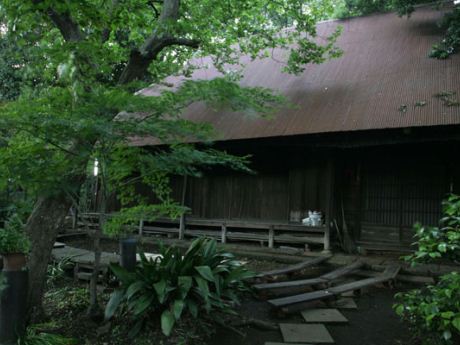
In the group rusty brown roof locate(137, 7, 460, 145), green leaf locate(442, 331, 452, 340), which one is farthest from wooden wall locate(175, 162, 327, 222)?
green leaf locate(442, 331, 452, 340)

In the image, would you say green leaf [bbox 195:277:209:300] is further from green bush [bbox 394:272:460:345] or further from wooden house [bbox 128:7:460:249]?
wooden house [bbox 128:7:460:249]

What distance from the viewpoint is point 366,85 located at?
9070 mm

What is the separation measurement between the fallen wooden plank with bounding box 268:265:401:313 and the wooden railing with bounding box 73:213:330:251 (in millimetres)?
1872

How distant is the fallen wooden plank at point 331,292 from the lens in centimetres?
514

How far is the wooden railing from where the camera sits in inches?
345

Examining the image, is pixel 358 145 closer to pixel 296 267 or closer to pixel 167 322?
pixel 296 267

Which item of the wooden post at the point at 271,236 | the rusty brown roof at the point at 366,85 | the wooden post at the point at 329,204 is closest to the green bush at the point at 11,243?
the rusty brown roof at the point at 366,85

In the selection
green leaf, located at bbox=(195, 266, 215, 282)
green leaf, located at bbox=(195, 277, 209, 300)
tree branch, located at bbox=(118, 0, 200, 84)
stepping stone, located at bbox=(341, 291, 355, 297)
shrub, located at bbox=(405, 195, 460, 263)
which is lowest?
stepping stone, located at bbox=(341, 291, 355, 297)

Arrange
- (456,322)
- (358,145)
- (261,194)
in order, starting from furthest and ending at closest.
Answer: (261,194), (358,145), (456,322)

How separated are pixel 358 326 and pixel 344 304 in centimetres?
Answer: 79

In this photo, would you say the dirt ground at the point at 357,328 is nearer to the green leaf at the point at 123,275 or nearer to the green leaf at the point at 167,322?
the green leaf at the point at 167,322

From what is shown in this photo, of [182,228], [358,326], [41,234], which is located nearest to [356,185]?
[358,326]

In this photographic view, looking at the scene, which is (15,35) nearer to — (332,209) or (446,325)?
(446,325)

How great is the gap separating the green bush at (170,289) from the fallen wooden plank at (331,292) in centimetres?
86
